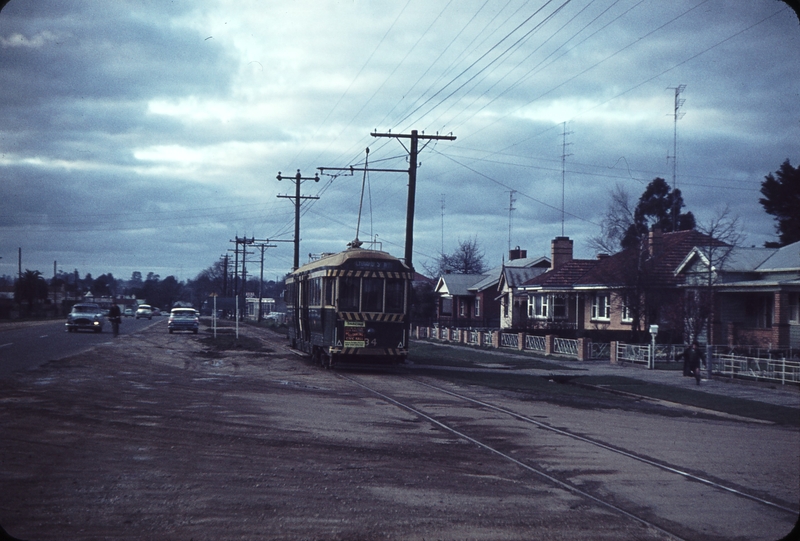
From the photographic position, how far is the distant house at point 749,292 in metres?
32.2

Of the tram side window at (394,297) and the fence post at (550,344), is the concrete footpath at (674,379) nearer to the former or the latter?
the fence post at (550,344)

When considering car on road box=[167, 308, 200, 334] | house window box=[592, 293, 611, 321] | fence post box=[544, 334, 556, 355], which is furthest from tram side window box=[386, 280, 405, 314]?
car on road box=[167, 308, 200, 334]

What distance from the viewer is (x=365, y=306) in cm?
2400

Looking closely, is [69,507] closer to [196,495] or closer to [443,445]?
[196,495]

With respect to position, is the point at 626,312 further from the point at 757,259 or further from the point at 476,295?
the point at 476,295

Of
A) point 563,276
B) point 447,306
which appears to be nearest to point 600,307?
point 563,276

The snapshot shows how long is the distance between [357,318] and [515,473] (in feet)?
47.4

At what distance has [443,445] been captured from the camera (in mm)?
11523

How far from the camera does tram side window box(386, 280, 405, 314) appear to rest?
79.5 feet

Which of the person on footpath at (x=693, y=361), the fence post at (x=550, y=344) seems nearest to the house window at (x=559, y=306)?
the fence post at (x=550, y=344)

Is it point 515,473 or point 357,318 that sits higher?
point 357,318

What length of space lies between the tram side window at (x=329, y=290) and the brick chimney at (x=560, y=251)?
106 ft

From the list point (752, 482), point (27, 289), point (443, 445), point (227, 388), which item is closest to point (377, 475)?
point (443, 445)

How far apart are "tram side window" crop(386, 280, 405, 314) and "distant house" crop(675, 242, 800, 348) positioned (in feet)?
48.1
